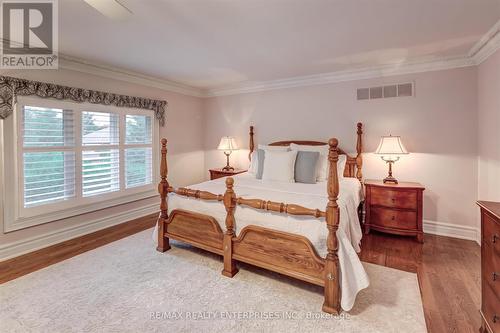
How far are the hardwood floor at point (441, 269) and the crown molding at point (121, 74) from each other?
4.11m

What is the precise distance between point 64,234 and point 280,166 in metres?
3.00

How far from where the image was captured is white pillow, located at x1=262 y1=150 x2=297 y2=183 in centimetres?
341

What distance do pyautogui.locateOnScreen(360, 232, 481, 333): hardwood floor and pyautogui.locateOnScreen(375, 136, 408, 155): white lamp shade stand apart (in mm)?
1142

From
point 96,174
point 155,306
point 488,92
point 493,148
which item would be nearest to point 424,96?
point 488,92

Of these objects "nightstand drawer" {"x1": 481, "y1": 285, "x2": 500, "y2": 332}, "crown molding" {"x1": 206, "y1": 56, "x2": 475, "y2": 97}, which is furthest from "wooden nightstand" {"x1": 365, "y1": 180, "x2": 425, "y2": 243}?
"nightstand drawer" {"x1": 481, "y1": 285, "x2": 500, "y2": 332}

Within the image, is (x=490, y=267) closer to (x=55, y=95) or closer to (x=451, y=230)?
(x=451, y=230)

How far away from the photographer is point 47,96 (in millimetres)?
2979

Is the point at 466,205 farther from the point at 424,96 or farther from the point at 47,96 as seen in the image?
the point at 47,96

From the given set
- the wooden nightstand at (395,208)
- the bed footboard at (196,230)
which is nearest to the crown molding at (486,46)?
the wooden nightstand at (395,208)

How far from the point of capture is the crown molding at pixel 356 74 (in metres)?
3.26

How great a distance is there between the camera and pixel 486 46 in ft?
9.09

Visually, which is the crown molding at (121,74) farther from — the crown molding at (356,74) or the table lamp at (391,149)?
the table lamp at (391,149)

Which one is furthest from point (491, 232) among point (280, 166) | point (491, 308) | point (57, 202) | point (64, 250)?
point (57, 202)

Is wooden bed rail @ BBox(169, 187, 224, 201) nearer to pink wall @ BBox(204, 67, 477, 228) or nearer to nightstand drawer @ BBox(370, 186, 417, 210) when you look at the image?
nightstand drawer @ BBox(370, 186, 417, 210)
